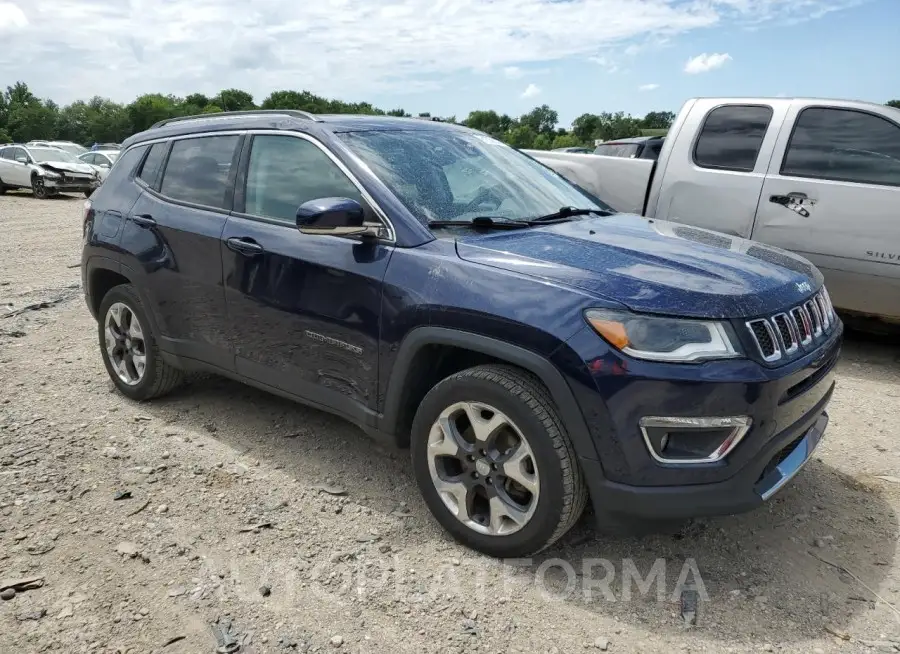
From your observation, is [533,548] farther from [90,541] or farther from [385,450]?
[90,541]

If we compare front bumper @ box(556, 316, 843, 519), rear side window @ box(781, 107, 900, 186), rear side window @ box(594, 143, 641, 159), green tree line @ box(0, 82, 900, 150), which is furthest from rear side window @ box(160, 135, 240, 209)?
green tree line @ box(0, 82, 900, 150)

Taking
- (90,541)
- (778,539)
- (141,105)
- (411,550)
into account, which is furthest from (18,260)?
(141,105)

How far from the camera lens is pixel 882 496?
3.44 m

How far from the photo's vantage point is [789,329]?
2701 millimetres

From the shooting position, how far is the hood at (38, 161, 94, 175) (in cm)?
2066

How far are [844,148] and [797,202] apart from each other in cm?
50

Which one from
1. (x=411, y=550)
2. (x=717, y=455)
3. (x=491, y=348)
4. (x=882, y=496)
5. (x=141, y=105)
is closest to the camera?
(x=717, y=455)

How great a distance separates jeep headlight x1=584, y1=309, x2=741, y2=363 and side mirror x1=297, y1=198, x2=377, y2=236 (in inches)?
45.0

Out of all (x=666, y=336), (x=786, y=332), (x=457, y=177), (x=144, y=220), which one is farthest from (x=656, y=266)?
(x=144, y=220)

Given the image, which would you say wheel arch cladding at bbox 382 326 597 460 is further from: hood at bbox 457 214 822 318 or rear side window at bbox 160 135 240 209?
rear side window at bbox 160 135 240 209

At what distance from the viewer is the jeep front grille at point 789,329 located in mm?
2562

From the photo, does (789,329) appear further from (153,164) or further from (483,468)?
(153,164)

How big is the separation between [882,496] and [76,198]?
23.4 m

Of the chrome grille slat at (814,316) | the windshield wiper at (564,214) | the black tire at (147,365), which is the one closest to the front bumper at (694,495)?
the chrome grille slat at (814,316)
